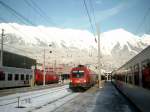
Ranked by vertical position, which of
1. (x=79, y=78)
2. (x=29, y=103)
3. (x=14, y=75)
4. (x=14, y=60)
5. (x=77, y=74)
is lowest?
(x=29, y=103)

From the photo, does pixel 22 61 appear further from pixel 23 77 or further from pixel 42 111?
pixel 42 111

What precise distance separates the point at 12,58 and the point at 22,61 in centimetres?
692

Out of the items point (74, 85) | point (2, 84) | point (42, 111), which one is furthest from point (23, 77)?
point (42, 111)

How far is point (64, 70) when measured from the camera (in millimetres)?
124188

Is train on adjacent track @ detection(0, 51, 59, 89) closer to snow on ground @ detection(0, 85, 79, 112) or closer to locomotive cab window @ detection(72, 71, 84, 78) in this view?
locomotive cab window @ detection(72, 71, 84, 78)

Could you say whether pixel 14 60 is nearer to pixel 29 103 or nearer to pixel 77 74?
pixel 77 74

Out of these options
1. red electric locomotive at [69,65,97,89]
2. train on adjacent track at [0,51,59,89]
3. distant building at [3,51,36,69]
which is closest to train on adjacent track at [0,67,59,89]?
train on adjacent track at [0,51,59,89]

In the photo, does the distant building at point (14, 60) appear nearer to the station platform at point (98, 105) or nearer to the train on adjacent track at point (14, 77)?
the train on adjacent track at point (14, 77)

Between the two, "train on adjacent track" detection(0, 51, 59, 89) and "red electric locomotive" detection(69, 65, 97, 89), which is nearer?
"red electric locomotive" detection(69, 65, 97, 89)

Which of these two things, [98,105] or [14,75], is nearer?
[98,105]

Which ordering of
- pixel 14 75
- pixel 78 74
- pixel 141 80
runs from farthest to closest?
1. pixel 14 75
2. pixel 78 74
3. pixel 141 80

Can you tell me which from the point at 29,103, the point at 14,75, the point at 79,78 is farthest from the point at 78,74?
the point at 29,103

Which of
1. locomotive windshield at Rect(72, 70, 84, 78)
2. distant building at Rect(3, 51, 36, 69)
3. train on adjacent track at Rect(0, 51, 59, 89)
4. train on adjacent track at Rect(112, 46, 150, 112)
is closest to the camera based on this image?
train on adjacent track at Rect(112, 46, 150, 112)

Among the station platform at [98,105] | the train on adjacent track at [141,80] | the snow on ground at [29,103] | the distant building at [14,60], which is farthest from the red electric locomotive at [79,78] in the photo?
the distant building at [14,60]
